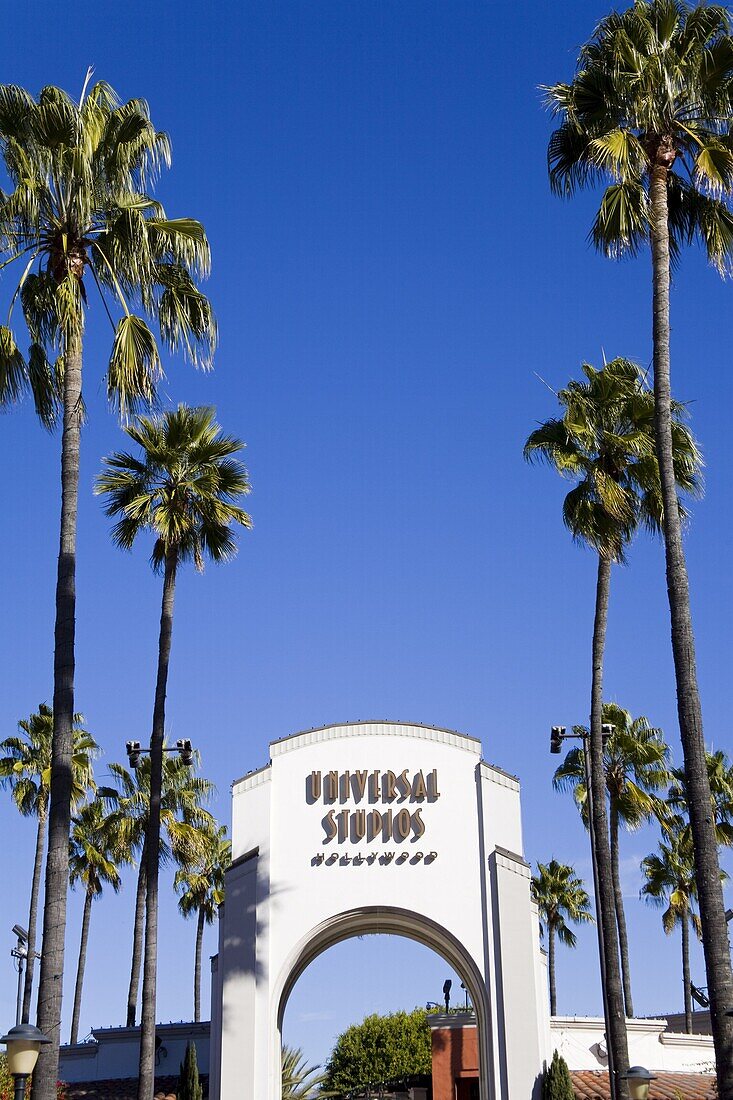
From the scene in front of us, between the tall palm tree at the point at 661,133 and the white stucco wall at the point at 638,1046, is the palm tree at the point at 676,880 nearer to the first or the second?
the white stucco wall at the point at 638,1046

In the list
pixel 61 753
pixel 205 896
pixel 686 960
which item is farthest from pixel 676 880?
pixel 61 753

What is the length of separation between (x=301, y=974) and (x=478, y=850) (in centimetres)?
571

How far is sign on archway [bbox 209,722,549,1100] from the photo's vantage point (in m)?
27.0

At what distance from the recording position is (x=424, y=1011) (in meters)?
72.2

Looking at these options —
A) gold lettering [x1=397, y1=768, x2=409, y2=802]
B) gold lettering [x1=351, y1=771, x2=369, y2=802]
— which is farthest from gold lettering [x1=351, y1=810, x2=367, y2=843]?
gold lettering [x1=397, y1=768, x2=409, y2=802]

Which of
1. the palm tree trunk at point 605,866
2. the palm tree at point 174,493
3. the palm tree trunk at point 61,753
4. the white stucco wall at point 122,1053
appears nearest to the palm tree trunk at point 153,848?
the palm tree at point 174,493

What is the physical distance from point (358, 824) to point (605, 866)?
6413 millimetres

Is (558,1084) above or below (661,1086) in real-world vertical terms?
above

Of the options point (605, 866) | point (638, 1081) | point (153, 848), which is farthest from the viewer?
point (153, 848)

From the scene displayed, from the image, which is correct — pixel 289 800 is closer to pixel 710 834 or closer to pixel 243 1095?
pixel 243 1095

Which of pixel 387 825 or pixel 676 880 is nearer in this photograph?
pixel 387 825

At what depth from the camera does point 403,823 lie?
2864 cm

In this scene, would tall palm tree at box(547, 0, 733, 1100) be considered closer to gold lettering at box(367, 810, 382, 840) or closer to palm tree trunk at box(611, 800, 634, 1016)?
gold lettering at box(367, 810, 382, 840)

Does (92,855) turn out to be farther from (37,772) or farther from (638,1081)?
(638,1081)
